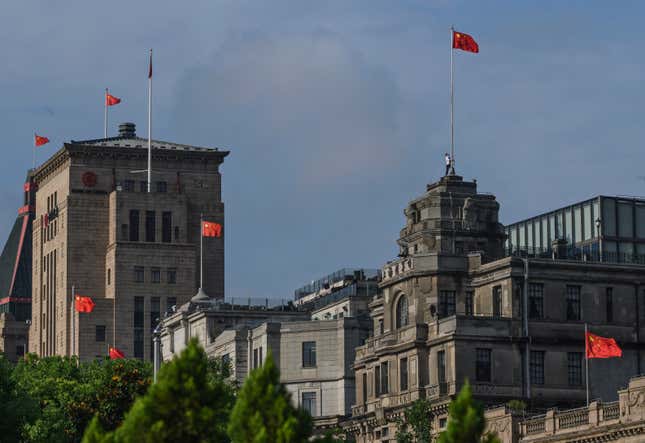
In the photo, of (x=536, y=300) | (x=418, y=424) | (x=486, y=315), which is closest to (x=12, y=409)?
(x=418, y=424)

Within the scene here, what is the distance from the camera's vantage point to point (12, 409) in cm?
14412

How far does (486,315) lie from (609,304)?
28.1ft

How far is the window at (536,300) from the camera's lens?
523 ft

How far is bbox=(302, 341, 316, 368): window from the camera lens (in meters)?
189

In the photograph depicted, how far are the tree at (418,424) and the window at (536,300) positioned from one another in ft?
31.7

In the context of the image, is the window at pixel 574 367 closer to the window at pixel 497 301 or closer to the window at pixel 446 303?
the window at pixel 497 301

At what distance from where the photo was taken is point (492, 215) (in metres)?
166

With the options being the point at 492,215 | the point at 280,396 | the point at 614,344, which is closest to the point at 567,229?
the point at 492,215

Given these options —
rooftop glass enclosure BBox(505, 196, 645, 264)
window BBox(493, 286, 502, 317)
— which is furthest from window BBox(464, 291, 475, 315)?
rooftop glass enclosure BBox(505, 196, 645, 264)

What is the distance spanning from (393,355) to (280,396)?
8220 centimetres

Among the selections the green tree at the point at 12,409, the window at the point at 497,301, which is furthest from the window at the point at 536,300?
the green tree at the point at 12,409

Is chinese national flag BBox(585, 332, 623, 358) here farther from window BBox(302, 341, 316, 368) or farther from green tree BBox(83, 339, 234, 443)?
green tree BBox(83, 339, 234, 443)

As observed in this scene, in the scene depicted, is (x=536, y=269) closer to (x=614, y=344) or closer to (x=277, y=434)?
(x=614, y=344)

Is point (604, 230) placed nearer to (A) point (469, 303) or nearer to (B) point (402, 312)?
(A) point (469, 303)
